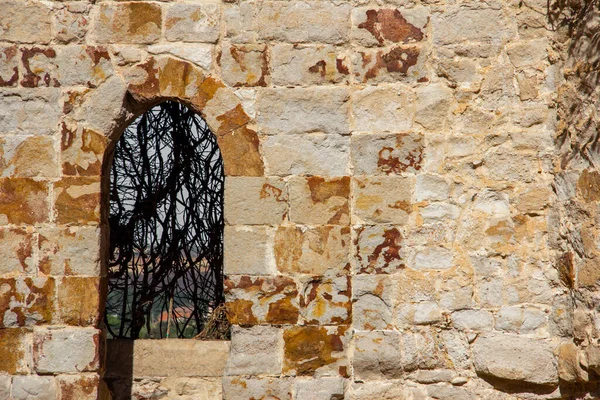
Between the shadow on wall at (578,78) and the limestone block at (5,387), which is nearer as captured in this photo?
the shadow on wall at (578,78)

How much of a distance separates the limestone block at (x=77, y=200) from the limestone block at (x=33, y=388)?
0.87 metres

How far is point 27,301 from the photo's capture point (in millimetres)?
4039

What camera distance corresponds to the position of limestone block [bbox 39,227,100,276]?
4.04 meters

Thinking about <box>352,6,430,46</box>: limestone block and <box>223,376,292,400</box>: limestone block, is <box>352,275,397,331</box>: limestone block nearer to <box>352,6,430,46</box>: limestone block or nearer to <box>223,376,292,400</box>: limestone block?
<box>223,376,292,400</box>: limestone block

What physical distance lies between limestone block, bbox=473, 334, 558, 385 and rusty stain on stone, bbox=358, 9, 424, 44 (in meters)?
1.72

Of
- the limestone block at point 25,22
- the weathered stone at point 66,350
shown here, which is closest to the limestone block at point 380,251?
the weathered stone at point 66,350

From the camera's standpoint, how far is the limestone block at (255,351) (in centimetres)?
402

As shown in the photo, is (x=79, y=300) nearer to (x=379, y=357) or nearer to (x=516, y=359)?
(x=379, y=357)

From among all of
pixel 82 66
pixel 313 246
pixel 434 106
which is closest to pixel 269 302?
pixel 313 246

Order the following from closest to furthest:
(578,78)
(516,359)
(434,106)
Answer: (578,78)
(516,359)
(434,106)

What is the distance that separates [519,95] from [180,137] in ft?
8.49

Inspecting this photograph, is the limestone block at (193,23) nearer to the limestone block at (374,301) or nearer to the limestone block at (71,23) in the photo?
the limestone block at (71,23)

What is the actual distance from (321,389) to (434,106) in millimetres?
1691

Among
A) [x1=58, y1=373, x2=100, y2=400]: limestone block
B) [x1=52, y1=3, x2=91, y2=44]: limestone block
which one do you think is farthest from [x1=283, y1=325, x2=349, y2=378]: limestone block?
[x1=52, y1=3, x2=91, y2=44]: limestone block
